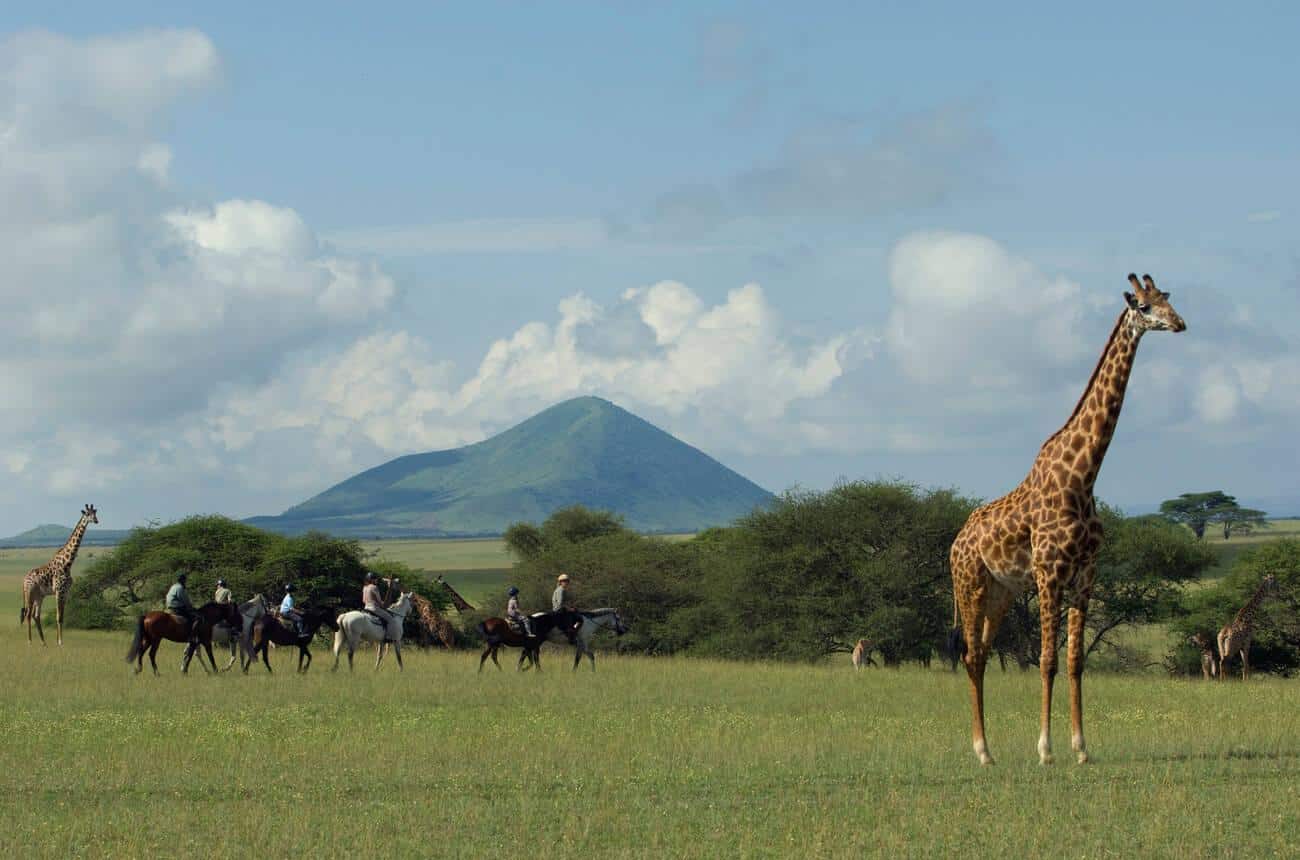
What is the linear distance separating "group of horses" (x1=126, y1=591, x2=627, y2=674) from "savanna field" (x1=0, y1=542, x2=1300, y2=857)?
2.21 m

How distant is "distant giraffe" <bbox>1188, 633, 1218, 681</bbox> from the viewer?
1636 inches

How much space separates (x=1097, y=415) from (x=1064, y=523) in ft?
4.62

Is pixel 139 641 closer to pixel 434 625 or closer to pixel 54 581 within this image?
pixel 54 581

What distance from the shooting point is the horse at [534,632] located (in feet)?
113

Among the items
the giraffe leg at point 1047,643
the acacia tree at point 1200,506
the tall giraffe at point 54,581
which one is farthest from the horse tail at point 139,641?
the acacia tree at point 1200,506

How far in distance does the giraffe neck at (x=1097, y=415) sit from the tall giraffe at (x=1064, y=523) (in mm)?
12

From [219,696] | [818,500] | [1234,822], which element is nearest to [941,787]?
[1234,822]

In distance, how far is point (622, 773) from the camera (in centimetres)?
1673

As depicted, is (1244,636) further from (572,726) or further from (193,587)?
(193,587)

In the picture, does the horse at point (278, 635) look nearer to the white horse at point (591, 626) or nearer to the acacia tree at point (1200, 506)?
the white horse at point (591, 626)

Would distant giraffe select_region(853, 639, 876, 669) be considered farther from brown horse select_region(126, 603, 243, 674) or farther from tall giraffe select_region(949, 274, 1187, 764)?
tall giraffe select_region(949, 274, 1187, 764)

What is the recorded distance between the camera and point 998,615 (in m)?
18.0

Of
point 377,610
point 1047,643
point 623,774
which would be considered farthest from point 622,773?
point 377,610

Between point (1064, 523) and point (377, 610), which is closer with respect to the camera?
point (1064, 523)
